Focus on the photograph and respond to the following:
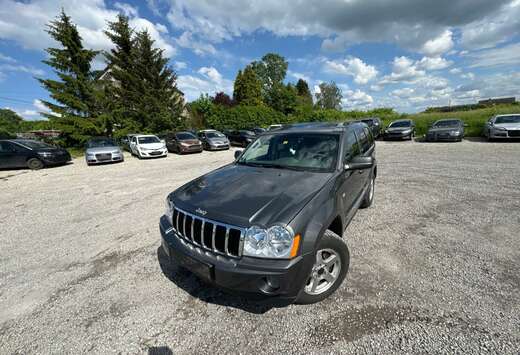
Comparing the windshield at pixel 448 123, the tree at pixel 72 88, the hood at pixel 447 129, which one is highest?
the tree at pixel 72 88

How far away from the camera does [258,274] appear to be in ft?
5.88

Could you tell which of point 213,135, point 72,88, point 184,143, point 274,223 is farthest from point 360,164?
point 72,88

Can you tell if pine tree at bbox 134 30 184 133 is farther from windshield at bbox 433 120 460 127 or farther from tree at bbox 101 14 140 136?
windshield at bbox 433 120 460 127

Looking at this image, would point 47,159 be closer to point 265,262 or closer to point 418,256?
point 265,262

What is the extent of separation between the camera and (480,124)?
15.8 m

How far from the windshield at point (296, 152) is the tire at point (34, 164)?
41.9 feet

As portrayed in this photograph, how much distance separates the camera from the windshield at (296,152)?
9.62 feet

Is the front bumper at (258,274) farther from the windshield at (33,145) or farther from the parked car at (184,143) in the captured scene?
the parked car at (184,143)

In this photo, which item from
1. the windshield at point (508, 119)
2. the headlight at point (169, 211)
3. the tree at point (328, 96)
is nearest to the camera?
the headlight at point (169, 211)

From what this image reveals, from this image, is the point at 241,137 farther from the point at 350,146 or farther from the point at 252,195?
the point at 252,195

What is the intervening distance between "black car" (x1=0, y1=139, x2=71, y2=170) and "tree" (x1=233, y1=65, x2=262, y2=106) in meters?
30.6

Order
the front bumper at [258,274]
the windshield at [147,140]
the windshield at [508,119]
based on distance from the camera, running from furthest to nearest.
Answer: the windshield at [147,140], the windshield at [508,119], the front bumper at [258,274]

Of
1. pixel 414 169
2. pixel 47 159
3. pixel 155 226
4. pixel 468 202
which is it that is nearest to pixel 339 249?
pixel 155 226

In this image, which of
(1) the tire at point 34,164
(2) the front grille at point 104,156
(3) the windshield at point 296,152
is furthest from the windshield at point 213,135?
(3) the windshield at point 296,152
